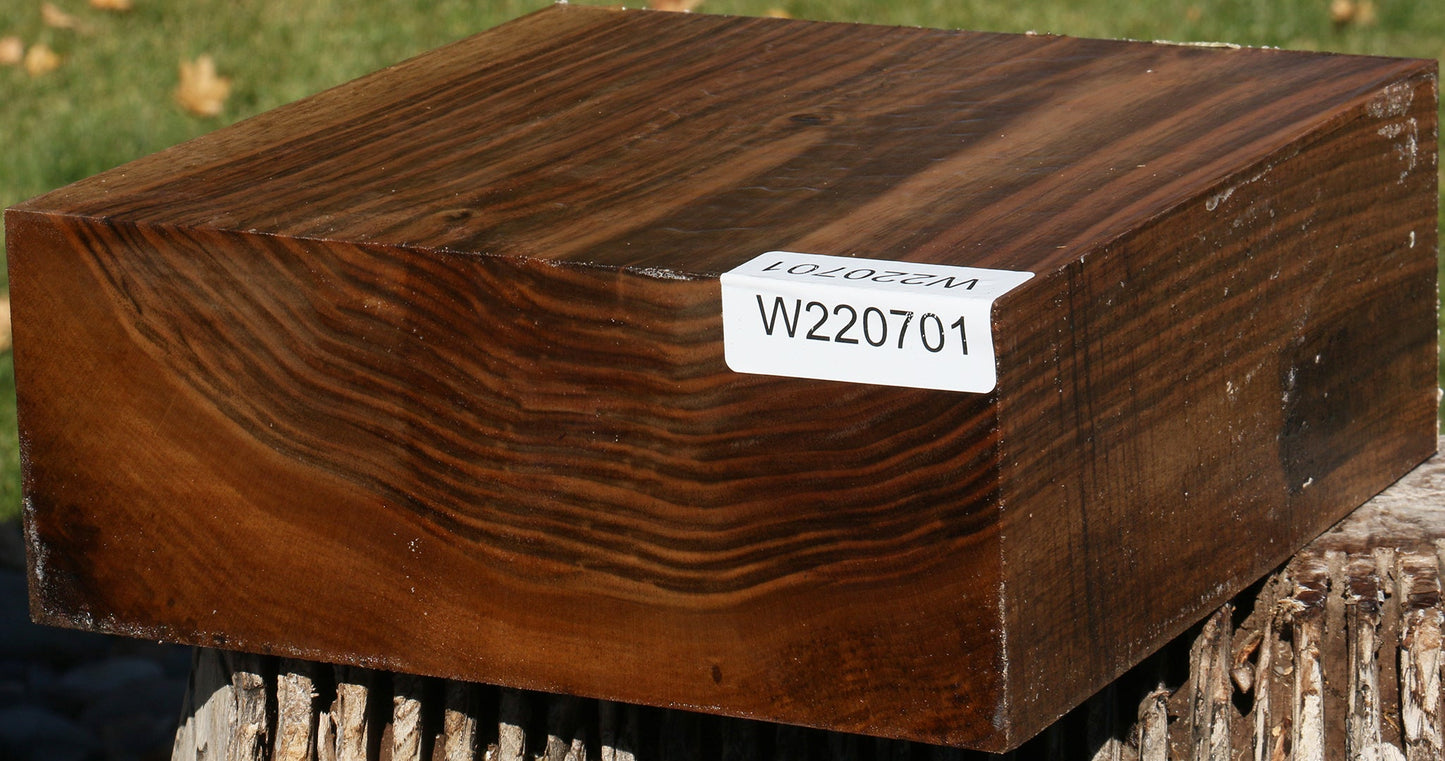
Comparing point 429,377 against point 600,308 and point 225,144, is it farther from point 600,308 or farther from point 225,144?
point 225,144

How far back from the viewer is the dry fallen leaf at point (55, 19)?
4.74 meters

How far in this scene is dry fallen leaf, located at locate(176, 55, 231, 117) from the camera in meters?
4.35

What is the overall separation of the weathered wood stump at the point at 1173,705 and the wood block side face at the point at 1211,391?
87mm

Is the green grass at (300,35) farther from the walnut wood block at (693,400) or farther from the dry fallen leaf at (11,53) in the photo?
the walnut wood block at (693,400)

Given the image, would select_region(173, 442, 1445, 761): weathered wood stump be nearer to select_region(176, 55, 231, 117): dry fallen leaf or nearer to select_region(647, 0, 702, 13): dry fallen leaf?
select_region(176, 55, 231, 117): dry fallen leaf

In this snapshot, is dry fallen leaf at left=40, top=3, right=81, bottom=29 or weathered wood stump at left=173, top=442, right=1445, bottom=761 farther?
dry fallen leaf at left=40, top=3, right=81, bottom=29

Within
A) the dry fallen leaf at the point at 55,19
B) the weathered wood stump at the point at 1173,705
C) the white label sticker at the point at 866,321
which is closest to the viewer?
the white label sticker at the point at 866,321

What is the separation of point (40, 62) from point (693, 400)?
12.0 feet

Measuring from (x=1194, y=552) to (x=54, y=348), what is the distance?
936 mm

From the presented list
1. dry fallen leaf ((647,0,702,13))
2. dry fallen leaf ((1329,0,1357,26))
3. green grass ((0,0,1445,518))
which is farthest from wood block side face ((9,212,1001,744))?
dry fallen leaf ((1329,0,1357,26))

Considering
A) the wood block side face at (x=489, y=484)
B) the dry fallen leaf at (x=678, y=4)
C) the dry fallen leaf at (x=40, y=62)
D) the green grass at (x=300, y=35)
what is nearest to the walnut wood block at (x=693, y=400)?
the wood block side face at (x=489, y=484)

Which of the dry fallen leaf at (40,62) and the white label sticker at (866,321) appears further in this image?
the dry fallen leaf at (40,62)

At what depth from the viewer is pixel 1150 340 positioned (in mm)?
1456

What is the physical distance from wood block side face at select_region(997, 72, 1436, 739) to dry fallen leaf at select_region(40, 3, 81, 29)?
3702 millimetres
